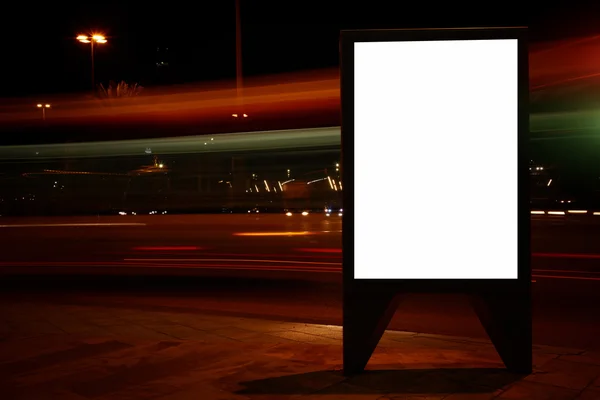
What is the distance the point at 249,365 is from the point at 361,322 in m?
1.11

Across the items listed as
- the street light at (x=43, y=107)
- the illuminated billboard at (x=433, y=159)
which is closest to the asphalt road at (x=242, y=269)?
the illuminated billboard at (x=433, y=159)

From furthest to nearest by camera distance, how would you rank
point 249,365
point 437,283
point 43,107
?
1. point 43,107
2. point 249,365
3. point 437,283

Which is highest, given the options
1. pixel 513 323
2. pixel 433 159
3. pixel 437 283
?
pixel 433 159

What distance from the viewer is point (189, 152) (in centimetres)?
1443

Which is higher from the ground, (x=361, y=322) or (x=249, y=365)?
(x=361, y=322)

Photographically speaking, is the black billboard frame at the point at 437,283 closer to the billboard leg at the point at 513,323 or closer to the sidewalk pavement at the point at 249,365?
the billboard leg at the point at 513,323

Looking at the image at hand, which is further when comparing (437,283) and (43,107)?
(43,107)

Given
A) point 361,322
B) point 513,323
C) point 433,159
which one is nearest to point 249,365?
point 361,322

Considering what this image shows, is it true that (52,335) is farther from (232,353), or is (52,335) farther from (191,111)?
(191,111)

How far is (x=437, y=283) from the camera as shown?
5.07 meters

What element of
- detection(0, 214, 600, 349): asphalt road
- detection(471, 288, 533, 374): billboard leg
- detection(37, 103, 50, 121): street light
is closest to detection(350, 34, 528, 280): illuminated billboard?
detection(471, 288, 533, 374): billboard leg

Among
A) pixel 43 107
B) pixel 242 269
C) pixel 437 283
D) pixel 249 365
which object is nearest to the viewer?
pixel 437 283

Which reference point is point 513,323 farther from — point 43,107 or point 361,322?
point 43,107

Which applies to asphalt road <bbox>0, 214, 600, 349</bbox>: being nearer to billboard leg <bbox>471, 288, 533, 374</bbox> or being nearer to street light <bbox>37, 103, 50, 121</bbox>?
billboard leg <bbox>471, 288, 533, 374</bbox>
